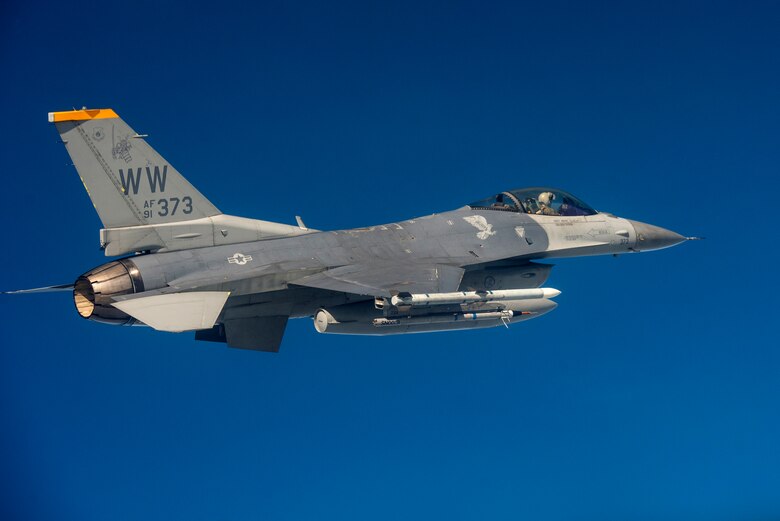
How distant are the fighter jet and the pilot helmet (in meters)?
2.18

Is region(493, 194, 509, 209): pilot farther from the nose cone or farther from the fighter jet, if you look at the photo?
the nose cone

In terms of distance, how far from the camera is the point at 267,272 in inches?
619

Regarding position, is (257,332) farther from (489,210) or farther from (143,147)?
(489,210)

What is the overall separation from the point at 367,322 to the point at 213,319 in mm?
2295

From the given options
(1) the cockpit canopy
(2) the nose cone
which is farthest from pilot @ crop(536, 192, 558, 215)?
(2) the nose cone

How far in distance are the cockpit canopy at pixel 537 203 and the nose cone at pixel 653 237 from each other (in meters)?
0.79

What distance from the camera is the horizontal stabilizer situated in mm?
14305

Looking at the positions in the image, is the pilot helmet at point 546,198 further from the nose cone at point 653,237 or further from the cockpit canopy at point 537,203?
the nose cone at point 653,237

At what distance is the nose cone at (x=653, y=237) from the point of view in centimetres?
1930

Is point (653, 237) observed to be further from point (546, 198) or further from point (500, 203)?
point (500, 203)

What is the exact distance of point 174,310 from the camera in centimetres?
1452

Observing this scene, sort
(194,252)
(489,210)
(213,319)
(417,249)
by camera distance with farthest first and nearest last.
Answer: (489,210), (417,249), (194,252), (213,319)

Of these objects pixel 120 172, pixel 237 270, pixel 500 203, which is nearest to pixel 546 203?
pixel 500 203

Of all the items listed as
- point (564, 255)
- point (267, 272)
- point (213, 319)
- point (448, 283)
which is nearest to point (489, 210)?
point (564, 255)
